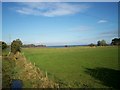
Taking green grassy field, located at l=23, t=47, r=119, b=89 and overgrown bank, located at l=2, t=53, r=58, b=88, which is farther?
green grassy field, located at l=23, t=47, r=119, b=89

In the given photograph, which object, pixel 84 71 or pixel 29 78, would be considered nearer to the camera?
pixel 29 78

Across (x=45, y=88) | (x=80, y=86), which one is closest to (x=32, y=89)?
(x=45, y=88)

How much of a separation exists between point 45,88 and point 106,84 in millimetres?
6286

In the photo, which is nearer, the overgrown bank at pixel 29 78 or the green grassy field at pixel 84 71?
the overgrown bank at pixel 29 78

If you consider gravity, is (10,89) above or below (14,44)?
below

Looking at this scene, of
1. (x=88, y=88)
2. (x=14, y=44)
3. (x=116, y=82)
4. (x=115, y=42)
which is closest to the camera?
(x=88, y=88)

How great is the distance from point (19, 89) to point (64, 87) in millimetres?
4531

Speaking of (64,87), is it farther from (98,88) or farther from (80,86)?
(98,88)

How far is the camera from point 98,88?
17.4 metres

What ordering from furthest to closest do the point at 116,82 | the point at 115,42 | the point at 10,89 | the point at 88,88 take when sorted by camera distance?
the point at 115,42, the point at 116,82, the point at 10,89, the point at 88,88

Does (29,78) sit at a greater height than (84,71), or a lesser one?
lesser

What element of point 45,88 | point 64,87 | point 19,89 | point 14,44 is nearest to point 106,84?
point 64,87

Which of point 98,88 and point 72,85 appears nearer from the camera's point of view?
point 98,88

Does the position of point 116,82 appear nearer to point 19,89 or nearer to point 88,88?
point 88,88
